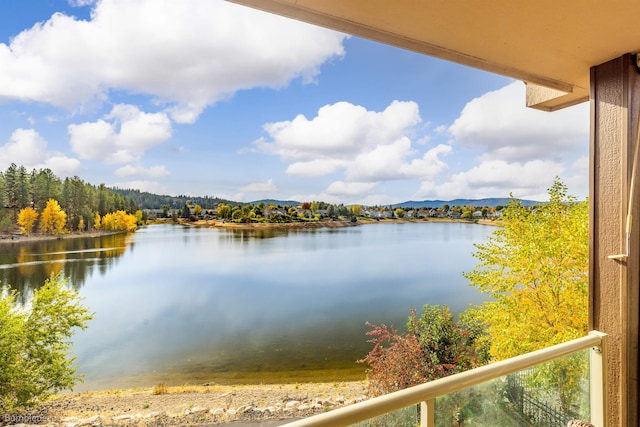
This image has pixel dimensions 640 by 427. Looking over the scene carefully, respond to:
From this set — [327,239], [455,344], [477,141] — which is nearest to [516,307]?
[455,344]

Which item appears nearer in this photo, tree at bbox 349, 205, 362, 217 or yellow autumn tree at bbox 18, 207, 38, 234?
yellow autumn tree at bbox 18, 207, 38, 234

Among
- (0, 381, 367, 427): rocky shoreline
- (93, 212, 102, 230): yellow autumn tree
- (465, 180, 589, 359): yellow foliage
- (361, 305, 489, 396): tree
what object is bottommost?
(0, 381, 367, 427): rocky shoreline

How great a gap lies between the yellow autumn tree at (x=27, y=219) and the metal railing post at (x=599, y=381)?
6230 millimetres

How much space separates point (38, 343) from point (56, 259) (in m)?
1.57

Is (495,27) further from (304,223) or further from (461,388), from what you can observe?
(304,223)

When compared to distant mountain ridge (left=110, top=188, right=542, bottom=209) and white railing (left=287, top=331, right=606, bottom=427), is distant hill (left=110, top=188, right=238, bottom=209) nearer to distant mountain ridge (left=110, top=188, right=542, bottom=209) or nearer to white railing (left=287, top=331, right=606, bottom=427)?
distant mountain ridge (left=110, top=188, right=542, bottom=209)

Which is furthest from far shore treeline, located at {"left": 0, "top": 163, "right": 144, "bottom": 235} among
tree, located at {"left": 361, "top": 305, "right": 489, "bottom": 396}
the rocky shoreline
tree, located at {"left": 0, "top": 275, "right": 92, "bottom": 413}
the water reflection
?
tree, located at {"left": 361, "top": 305, "right": 489, "bottom": 396}

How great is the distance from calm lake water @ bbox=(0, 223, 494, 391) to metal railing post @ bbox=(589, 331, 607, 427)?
20.0 feet

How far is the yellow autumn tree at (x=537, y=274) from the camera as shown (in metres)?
4.79

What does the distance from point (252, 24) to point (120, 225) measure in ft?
15.4

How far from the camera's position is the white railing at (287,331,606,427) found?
2.50ft

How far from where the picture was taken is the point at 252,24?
652 cm

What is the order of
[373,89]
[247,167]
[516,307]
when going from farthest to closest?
[373,89] → [247,167] → [516,307]

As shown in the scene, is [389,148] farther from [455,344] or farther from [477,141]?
[455,344]
